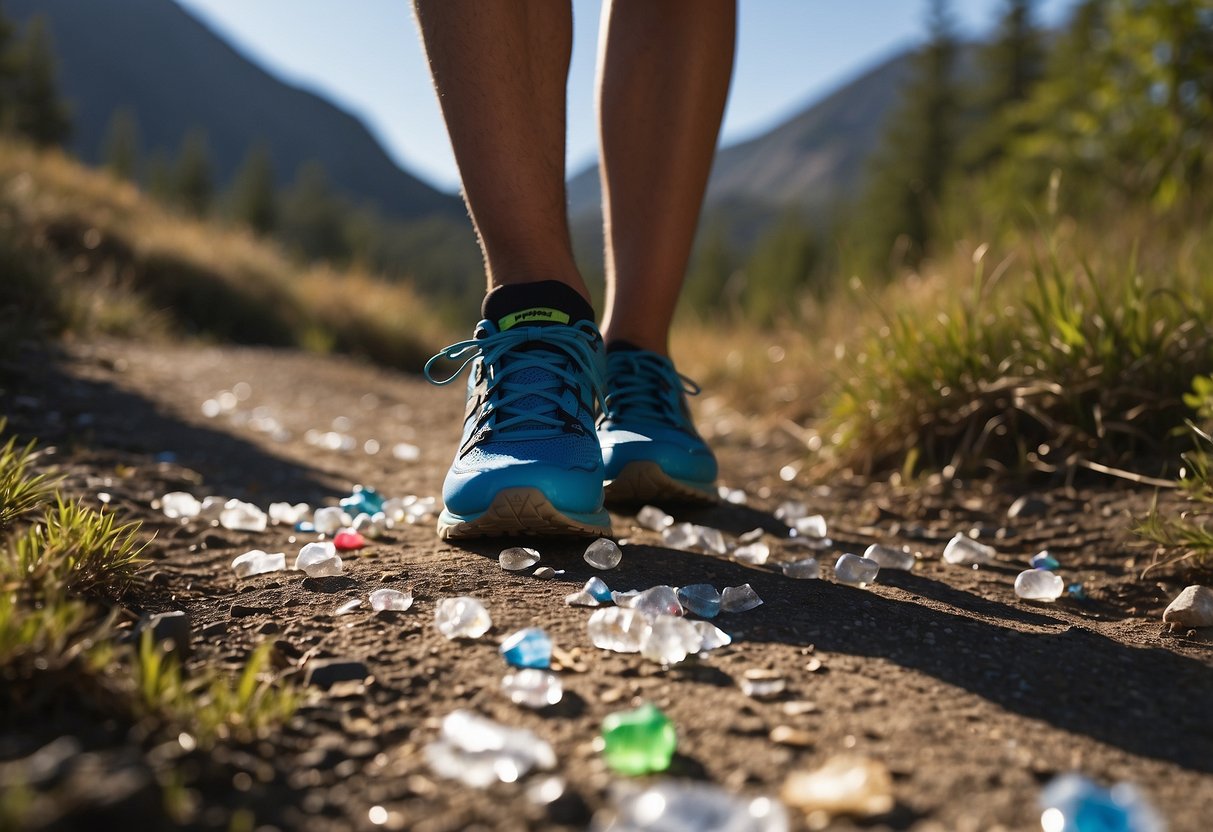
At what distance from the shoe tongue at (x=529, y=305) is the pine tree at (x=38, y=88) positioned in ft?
133

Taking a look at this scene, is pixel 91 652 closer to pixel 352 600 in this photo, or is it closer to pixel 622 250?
pixel 352 600

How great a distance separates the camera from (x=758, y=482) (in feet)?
8.48

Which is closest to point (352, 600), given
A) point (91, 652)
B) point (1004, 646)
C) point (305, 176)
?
point (91, 652)

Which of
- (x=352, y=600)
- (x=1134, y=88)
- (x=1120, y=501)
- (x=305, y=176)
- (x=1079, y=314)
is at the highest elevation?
(x=305, y=176)

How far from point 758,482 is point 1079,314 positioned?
1.00 m

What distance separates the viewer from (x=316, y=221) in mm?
57188

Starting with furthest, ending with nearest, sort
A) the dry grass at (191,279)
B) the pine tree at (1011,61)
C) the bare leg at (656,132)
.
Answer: the pine tree at (1011,61)
the dry grass at (191,279)
the bare leg at (656,132)

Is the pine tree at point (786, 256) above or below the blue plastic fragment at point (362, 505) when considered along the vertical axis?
above

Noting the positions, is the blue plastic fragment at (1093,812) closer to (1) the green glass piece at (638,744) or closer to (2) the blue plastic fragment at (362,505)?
(1) the green glass piece at (638,744)

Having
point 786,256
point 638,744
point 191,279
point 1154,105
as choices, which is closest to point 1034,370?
point 638,744

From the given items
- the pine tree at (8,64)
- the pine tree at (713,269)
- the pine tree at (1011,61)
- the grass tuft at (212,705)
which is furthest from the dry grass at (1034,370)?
the pine tree at (713,269)

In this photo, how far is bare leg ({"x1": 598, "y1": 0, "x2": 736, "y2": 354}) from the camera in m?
1.85

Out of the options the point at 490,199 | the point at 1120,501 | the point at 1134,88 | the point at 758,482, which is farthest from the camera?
the point at 1134,88

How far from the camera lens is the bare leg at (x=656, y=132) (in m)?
1.85
